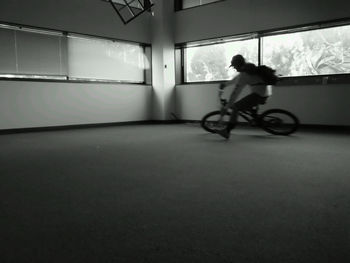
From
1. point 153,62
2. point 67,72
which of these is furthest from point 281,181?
point 153,62

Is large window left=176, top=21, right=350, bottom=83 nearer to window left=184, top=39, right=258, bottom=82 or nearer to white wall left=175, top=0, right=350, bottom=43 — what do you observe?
window left=184, top=39, right=258, bottom=82

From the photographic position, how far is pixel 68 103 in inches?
261

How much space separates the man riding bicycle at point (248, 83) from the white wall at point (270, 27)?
181cm

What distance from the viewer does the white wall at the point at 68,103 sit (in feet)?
19.3

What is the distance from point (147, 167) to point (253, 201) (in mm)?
1203

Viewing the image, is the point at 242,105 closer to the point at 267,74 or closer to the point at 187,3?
the point at 267,74

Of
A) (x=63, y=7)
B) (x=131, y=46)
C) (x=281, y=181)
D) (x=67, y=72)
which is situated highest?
(x=63, y=7)

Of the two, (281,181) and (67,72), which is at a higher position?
(67,72)

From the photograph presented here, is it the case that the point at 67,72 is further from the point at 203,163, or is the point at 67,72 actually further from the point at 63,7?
the point at 203,163

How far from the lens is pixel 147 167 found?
2822 mm

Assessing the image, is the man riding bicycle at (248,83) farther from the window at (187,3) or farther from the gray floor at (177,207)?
the window at (187,3)

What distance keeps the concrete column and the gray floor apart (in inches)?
184

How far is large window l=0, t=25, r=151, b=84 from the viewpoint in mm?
5867

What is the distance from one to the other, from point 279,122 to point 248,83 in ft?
2.84
